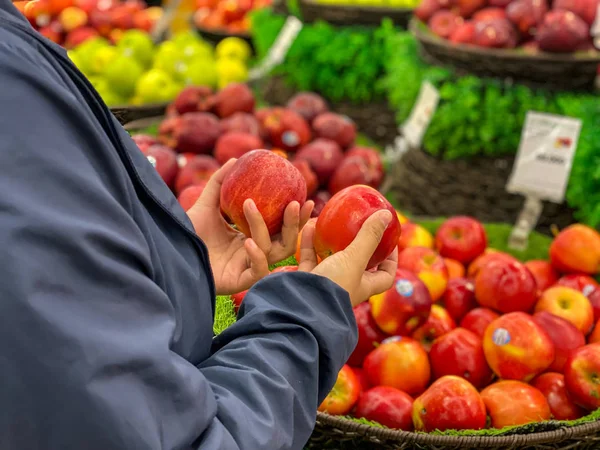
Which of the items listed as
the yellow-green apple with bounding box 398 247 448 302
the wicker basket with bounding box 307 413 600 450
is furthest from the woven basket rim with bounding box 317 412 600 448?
Answer: the yellow-green apple with bounding box 398 247 448 302

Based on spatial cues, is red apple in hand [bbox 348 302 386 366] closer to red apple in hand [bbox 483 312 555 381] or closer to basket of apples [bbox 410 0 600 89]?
red apple in hand [bbox 483 312 555 381]

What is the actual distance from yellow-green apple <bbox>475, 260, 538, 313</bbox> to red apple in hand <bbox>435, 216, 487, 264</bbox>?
246 mm

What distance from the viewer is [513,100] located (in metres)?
2.46

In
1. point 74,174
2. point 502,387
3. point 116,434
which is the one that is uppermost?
point 74,174

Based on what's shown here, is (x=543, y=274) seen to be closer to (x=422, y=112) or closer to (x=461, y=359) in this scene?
(x=461, y=359)

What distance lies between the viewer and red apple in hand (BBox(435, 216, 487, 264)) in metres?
1.99

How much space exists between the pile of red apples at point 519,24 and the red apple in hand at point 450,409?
1.57 m

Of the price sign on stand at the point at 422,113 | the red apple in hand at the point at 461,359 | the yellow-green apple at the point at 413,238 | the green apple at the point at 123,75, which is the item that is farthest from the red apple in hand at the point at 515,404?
the green apple at the point at 123,75

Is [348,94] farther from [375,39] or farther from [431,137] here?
[431,137]

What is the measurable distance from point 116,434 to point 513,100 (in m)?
2.20

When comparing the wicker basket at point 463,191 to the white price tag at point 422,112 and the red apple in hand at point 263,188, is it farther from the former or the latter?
the red apple in hand at point 263,188

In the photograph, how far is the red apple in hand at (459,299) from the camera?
1.79 m

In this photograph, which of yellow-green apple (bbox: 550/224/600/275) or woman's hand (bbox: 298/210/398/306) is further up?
woman's hand (bbox: 298/210/398/306)

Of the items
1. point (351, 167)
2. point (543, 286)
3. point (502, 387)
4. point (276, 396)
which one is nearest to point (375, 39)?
point (351, 167)
